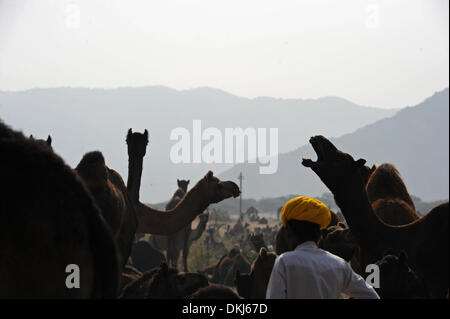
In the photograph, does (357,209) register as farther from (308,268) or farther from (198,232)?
(198,232)

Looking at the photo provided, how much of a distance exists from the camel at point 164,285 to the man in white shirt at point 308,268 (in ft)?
5.97

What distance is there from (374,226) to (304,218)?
332 centimetres

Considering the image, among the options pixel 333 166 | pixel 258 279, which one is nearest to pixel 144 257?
pixel 333 166

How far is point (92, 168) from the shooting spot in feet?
27.8

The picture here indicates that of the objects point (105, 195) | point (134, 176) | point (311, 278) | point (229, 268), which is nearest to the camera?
point (311, 278)

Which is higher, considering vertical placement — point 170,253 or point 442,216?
point 442,216

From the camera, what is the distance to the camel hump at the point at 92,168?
843cm

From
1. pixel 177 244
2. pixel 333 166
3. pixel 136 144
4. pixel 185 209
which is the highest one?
pixel 136 144

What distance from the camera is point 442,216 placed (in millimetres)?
6797

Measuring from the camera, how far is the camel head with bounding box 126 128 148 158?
36.9 ft

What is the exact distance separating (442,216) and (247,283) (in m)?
1.99
